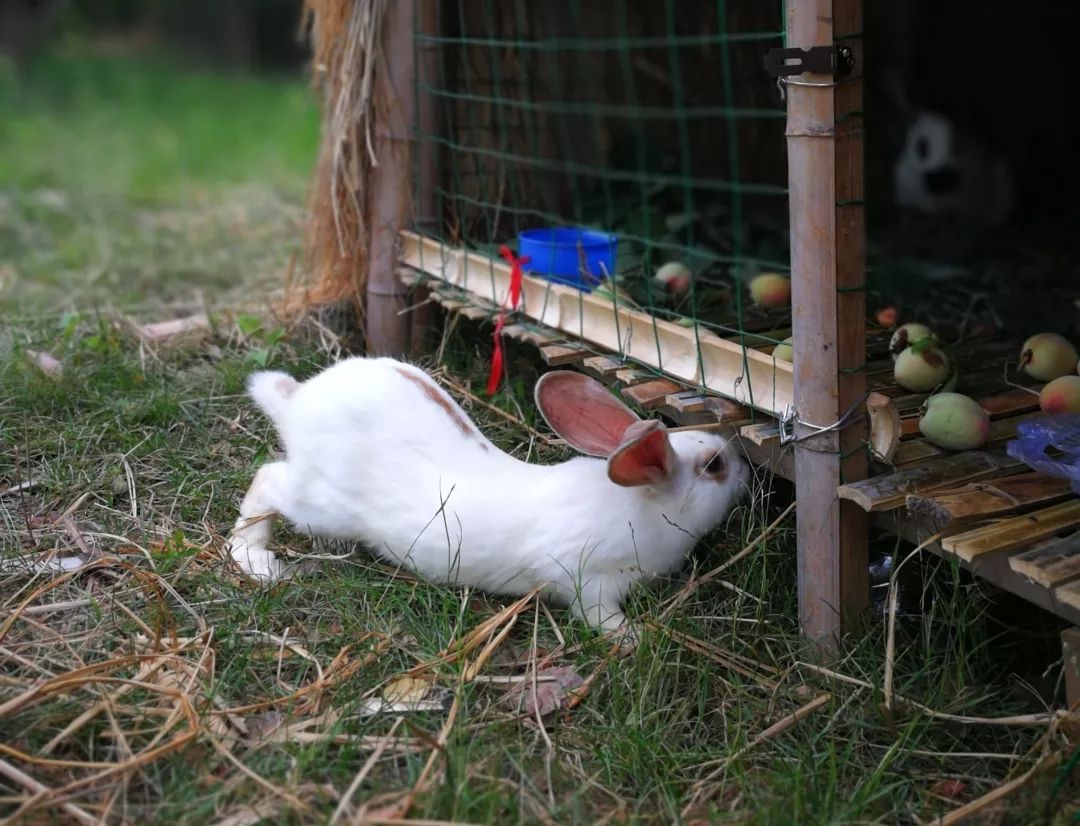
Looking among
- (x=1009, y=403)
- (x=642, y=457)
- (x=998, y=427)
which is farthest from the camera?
(x=1009, y=403)

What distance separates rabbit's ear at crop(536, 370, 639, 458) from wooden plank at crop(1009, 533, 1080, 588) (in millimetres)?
782

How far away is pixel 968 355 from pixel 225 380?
2032 mm

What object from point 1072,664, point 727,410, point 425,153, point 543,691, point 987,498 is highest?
point 425,153

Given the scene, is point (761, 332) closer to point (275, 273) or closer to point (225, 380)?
point (225, 380)

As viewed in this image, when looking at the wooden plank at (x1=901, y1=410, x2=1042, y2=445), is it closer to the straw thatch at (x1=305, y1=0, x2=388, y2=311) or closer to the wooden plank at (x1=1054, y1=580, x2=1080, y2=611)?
the wooden plank at (x1=1054, y1=580, x2=1080, y2=611)

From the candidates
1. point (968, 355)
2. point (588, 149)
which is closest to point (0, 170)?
point (588, 149)

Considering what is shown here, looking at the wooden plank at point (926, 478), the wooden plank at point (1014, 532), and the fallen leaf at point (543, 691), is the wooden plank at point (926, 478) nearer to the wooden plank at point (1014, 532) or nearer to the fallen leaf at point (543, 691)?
the wooden plank at point (1014, 532)

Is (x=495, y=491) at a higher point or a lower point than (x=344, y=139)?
lower

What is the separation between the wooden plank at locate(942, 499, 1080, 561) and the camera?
83.1 inches

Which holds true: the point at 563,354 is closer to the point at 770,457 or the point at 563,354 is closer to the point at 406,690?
the point at 770,457

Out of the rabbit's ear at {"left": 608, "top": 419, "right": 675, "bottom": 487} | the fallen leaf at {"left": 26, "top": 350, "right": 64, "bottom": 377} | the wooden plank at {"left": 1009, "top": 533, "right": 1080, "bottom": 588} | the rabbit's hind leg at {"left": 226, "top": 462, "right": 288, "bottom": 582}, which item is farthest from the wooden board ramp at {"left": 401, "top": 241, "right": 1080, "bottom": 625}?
the fallen leaf at {"left": 26, "top": 350, "right": 64, "bottom": 377}

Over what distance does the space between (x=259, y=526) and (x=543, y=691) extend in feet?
2.77

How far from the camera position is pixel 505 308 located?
327cm

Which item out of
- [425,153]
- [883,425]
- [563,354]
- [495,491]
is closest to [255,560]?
[495,491]
